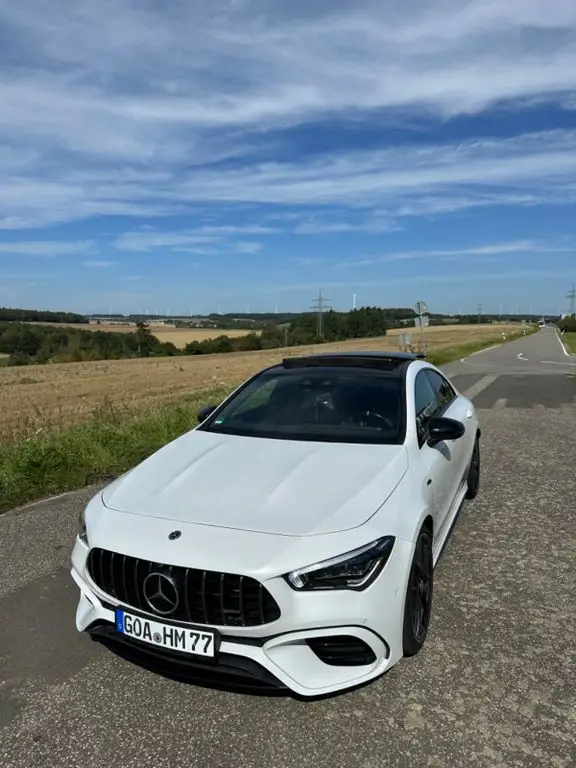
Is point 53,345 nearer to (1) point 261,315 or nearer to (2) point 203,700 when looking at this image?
(1) point 261,315

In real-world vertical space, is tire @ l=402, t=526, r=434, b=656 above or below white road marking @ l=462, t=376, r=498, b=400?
above

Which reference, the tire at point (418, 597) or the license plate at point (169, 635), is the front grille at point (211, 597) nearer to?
the license plate at point (169, 635)

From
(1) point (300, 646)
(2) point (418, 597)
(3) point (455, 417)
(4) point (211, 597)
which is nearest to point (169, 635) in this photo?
(4) point (211, 597)

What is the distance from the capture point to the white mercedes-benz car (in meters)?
2.46

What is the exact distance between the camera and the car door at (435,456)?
361 centimetres

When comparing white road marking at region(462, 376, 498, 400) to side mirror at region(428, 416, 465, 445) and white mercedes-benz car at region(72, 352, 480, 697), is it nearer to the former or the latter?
side mirror at region(428, 416, 465, 445)

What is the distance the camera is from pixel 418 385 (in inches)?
173

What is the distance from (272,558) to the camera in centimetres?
248

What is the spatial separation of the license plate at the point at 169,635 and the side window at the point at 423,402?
73.0 inches

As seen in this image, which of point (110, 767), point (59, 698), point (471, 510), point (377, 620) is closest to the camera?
point (110, 767)

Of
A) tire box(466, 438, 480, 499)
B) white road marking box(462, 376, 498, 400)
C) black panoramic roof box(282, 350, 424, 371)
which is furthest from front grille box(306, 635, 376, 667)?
white road marking box(462, 376, 498, 400)

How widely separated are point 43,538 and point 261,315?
412ft

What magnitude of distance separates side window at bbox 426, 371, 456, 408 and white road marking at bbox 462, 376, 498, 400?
8.08m

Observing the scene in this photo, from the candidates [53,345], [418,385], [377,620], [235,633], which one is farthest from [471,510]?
[53,345]
